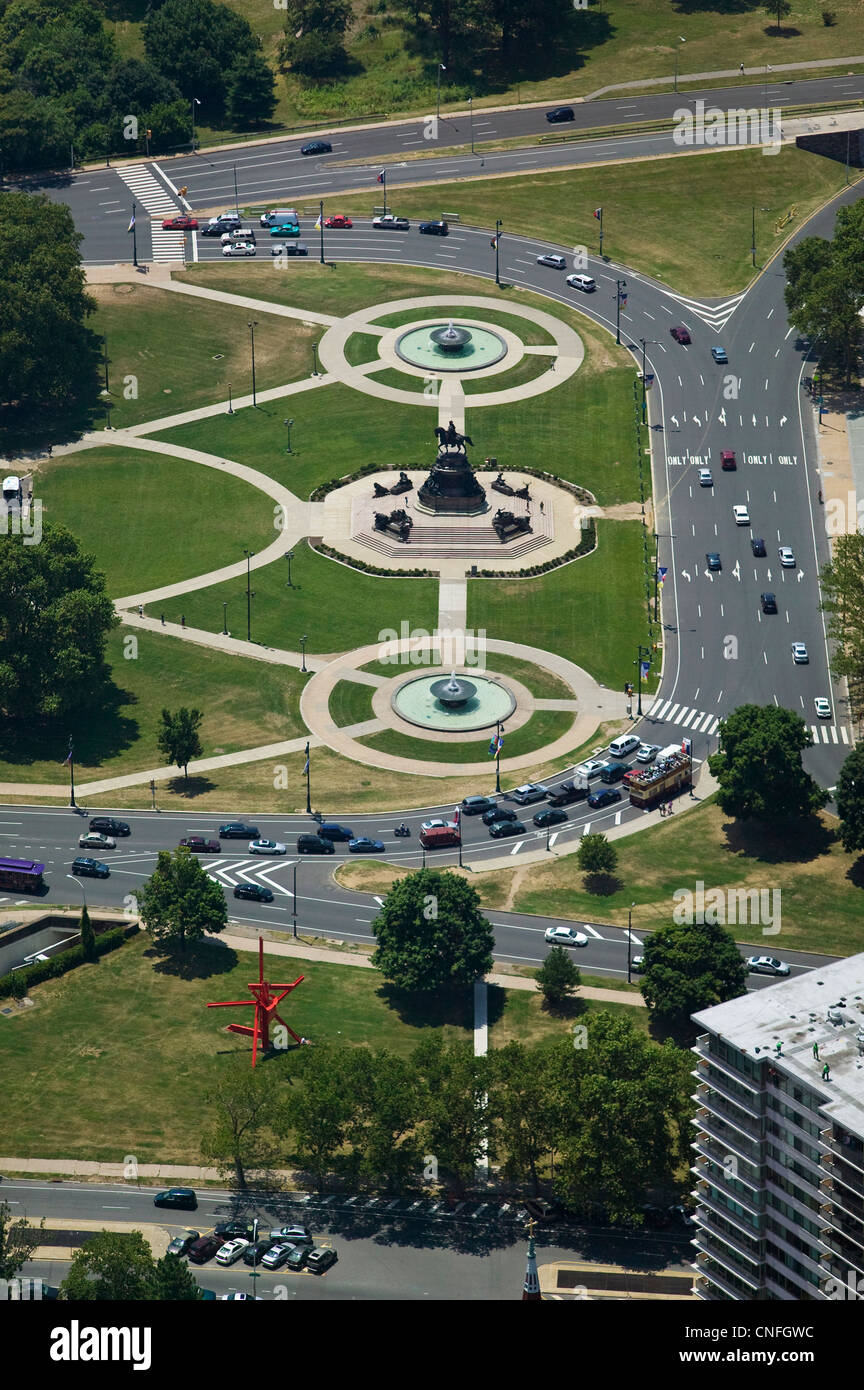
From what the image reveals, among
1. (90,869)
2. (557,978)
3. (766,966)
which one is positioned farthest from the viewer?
(90,869)

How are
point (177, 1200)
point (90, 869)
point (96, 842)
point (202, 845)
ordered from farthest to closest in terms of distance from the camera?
1. point (202, 845)
2. point (96, 842)
3. point (90, 869)
4. point (177, 1200)

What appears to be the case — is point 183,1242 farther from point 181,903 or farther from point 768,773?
point 768,773

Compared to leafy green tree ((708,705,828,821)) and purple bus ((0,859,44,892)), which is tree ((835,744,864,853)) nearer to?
leafy green tree ((708,705,828,821))

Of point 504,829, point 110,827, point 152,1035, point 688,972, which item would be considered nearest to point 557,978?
point 688,972

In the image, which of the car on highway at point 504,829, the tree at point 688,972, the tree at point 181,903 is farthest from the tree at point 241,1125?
the car on highway at point 504,829

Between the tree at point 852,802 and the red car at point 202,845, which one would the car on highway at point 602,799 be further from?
the red car at point 202,845

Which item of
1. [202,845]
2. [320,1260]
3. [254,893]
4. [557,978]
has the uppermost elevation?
[202,845]
